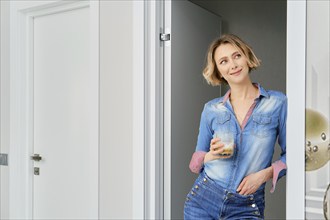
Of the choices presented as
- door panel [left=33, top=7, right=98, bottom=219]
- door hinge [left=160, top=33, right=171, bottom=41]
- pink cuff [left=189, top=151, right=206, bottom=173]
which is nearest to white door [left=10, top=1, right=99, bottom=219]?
door panel [left=33, top=7, right=98, bottom=219]

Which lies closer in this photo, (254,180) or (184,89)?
(254,180)

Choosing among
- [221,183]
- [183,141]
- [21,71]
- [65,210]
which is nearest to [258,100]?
[221,183]

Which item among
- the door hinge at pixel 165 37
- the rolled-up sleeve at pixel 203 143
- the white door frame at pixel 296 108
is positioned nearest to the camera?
the white door frame at pixel 296 108

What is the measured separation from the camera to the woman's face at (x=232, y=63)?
1693mm

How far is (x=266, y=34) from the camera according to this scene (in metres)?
2.80

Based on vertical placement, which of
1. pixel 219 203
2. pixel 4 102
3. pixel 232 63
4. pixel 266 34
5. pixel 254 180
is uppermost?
pixel 266 34

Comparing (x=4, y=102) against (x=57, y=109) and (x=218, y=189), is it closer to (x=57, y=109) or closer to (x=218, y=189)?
(x=57, y=109)

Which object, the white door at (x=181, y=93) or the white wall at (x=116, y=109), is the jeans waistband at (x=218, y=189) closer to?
the white door at (x=181, y=93)

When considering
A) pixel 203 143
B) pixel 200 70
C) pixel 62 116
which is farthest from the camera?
pixel 62 116

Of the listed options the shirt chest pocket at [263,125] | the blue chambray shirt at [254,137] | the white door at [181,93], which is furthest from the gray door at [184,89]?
the shirt chest pocket at [263,125]

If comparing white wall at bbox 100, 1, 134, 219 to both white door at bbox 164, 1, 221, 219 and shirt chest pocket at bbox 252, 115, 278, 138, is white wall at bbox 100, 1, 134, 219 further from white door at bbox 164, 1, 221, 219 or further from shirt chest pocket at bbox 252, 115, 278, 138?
shirt chest pocket at bbox 252, 115, 278, 138

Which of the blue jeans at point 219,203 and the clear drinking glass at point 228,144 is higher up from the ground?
the clear drinking glass at point 228,144

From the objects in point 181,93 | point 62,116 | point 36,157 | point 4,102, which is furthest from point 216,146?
point 4,102

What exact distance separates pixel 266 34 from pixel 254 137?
1.36 meters
